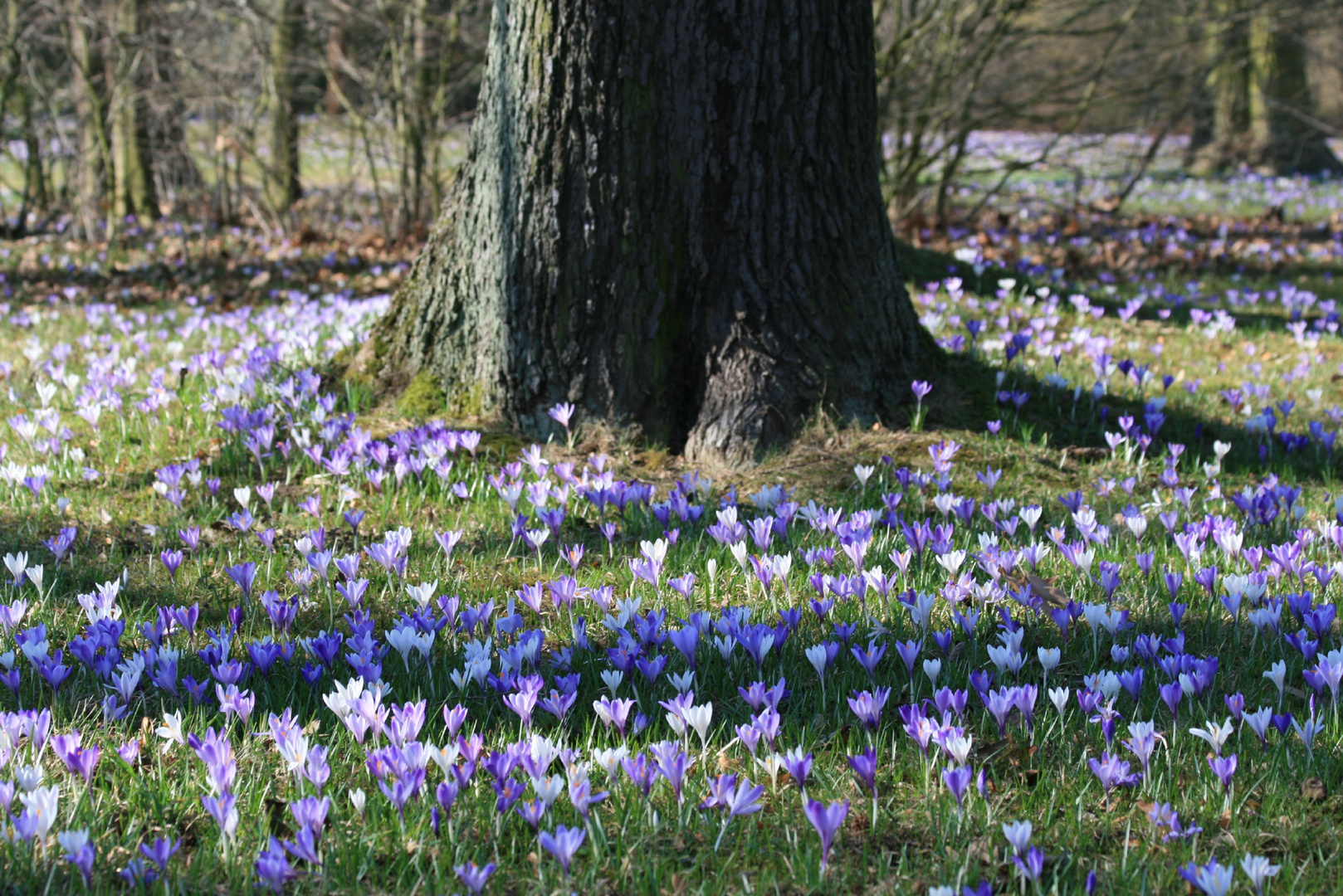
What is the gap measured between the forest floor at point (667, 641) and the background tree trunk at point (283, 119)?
6.80 meters

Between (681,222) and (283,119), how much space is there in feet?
34.2

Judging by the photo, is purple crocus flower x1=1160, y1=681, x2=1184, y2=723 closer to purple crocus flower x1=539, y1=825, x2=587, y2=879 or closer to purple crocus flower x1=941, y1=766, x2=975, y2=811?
purple crocus flower x1=941, y1=766, x2=975, y2=811

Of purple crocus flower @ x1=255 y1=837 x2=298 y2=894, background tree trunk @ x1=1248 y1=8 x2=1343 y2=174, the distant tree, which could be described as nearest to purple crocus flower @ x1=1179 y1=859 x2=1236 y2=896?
purple crocus flower @ x1=255 y1=837 x2=298 y2=894

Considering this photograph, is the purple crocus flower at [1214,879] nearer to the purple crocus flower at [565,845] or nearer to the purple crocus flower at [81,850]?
the purple crocus flower at [565,845]

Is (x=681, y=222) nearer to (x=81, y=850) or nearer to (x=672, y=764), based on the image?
(x=672, y=764)

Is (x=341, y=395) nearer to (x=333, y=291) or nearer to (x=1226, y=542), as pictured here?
(x=1226, y=542)

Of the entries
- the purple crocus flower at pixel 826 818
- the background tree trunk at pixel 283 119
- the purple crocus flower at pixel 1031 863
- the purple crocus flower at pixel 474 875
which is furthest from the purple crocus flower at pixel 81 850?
the background tree trunk at pixel 283 119

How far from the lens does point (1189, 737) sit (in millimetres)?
2404

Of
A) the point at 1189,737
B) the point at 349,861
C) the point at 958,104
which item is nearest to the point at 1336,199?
the point at 958,104

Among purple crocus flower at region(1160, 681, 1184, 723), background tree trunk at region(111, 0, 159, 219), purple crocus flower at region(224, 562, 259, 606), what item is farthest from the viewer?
background tree trunk at region(111, 0, 159, 219)

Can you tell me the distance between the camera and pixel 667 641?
2.95m

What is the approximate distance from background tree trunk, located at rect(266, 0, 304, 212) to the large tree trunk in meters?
7.99

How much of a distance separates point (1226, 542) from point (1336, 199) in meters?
17.1

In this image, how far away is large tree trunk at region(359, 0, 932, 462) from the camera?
4.29 metres
